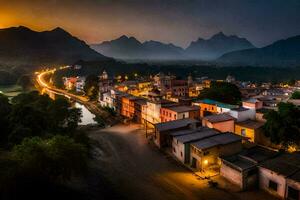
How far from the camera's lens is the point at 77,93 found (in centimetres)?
8200

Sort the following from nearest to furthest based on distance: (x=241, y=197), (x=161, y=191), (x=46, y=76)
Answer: (x=241, y=197), (x=161, y=191), (x=46, y=76)

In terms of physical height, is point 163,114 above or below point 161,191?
above

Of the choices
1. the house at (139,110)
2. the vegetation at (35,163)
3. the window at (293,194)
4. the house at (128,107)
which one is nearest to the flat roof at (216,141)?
the window at (293,194)

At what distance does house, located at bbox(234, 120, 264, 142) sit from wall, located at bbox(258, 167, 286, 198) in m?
9.46

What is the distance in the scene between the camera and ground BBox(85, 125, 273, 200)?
718 inches

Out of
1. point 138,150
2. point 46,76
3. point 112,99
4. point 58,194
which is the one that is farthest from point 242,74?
point 58,194

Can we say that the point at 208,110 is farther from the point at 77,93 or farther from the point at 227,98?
the point at 77,93

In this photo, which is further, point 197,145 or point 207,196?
point 197,145

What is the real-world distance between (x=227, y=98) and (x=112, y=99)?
2423cm

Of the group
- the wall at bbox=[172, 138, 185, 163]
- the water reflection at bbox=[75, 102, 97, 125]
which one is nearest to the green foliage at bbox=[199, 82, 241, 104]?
the water reflection at bbox=[75, 102, 97, 125]

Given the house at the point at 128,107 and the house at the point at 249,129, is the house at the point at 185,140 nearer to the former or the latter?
the house at the point at 249,129

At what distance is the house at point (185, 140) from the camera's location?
23.9m

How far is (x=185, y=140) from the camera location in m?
24.2

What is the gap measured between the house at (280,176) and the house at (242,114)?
1135cm
